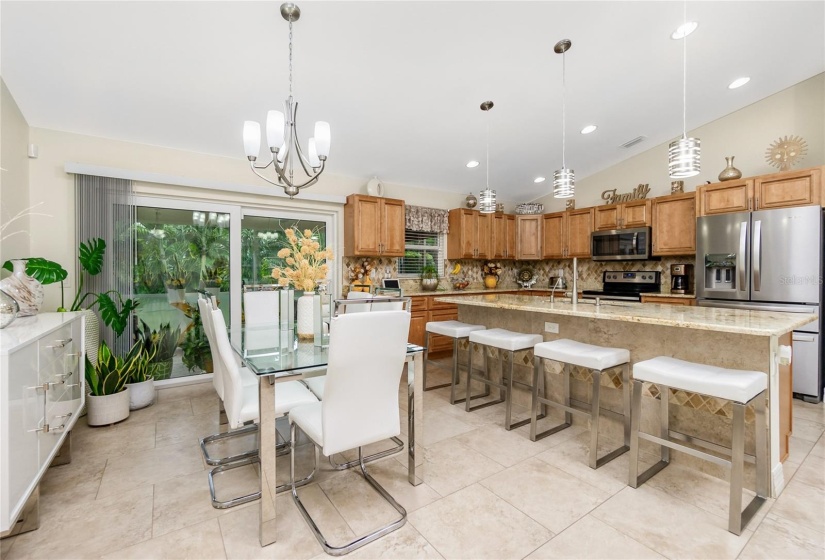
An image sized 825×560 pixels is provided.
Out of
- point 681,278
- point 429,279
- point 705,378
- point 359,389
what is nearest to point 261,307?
point 359,389

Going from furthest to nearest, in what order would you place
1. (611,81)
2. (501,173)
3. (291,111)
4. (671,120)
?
(501,173), (671,120), (611,81), (291,111)

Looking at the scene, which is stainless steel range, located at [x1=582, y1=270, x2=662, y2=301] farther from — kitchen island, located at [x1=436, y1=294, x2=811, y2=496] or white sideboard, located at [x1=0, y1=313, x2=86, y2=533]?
white sideboard, located at [x1=0, y1=313, x2=86, y2=533]

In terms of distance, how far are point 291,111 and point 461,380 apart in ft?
9.76

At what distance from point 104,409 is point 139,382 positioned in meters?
0.39

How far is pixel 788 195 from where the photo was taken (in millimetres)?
3672

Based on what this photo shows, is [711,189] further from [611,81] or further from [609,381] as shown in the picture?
[609,381]

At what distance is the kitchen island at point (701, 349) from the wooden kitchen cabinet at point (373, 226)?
7.85 feet

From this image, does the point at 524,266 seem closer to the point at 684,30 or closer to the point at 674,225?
the point at 674,225

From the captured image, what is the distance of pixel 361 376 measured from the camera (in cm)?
174

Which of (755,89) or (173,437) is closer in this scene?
(173,437)

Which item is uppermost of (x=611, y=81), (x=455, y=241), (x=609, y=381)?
(x=611, y=81)

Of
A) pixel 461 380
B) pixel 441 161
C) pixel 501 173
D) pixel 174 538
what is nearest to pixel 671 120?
pixel 501 173

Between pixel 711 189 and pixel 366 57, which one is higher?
pixel 366 57

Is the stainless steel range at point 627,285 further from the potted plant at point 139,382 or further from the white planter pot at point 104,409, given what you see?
the white planter pot at point 104,409
